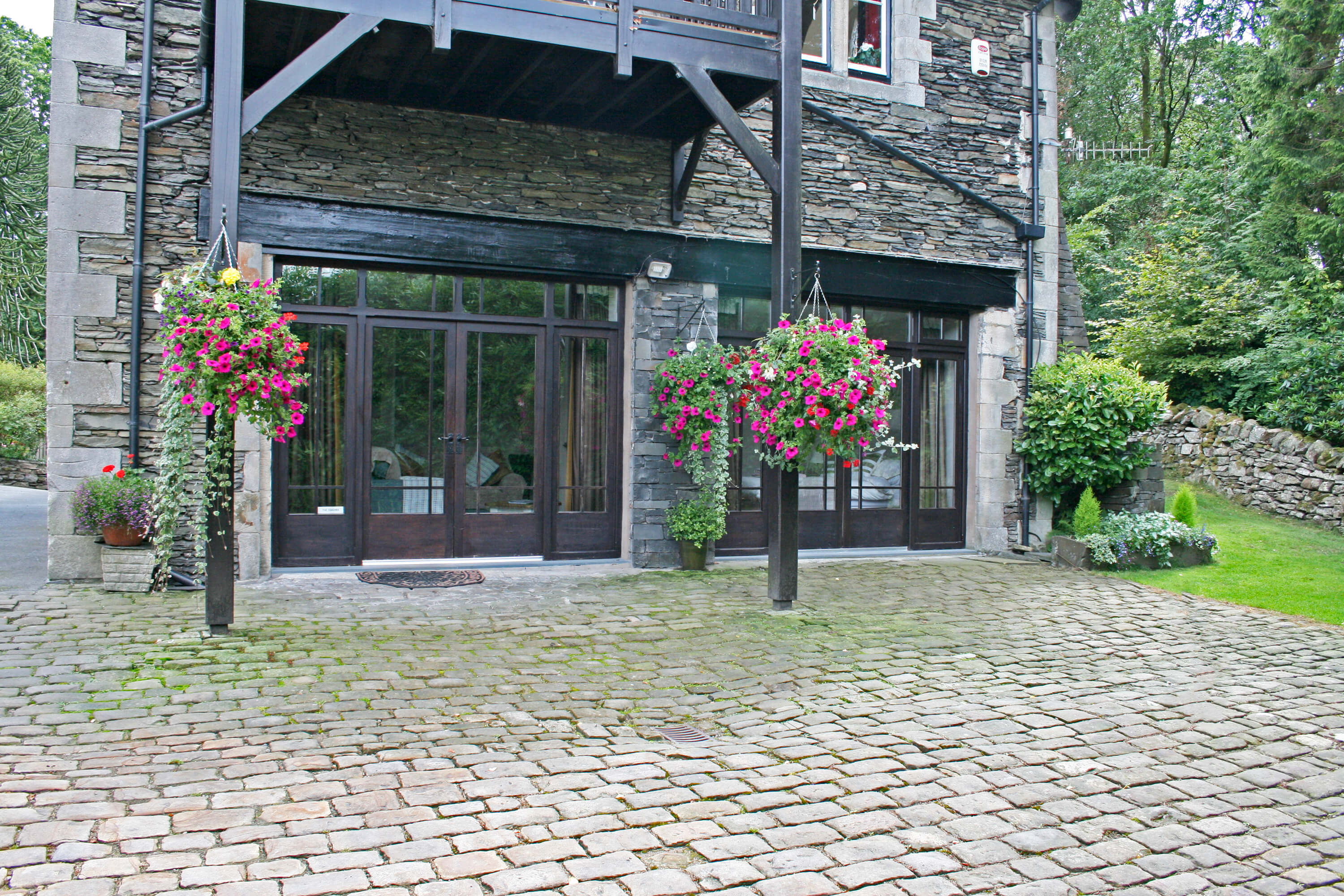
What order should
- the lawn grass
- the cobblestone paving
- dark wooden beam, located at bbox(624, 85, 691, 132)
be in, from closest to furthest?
the cobblestone paving
dark wooden beam, located at bbox(624, 85, 691, 132)
the lawn grass

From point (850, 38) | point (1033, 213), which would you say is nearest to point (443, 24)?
point (850, 38)

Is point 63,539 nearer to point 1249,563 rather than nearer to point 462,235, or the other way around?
point 462,235

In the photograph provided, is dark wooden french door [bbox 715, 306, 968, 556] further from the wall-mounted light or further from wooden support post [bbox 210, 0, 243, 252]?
wooden support post [bbox 210, 0, 243, 252]

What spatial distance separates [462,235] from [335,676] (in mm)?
3910

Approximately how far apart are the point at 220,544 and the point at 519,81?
3752 mm

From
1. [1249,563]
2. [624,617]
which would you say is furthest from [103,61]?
[1249,563]

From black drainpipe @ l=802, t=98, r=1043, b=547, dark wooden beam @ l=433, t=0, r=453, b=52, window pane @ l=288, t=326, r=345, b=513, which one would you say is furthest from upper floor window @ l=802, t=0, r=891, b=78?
window pane @ l=288, t=326, r=345, b=513

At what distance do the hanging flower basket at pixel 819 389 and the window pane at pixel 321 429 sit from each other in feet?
10.9

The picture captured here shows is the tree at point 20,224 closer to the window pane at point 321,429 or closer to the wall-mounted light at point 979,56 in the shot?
the window pane at point 321,429

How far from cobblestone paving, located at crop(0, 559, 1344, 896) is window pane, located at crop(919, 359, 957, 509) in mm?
3181

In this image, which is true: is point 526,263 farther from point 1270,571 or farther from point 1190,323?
point 1190,323

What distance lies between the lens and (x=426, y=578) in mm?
6832

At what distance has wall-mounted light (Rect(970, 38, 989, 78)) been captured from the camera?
903 cm

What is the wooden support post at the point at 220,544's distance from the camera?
16.5 feet
